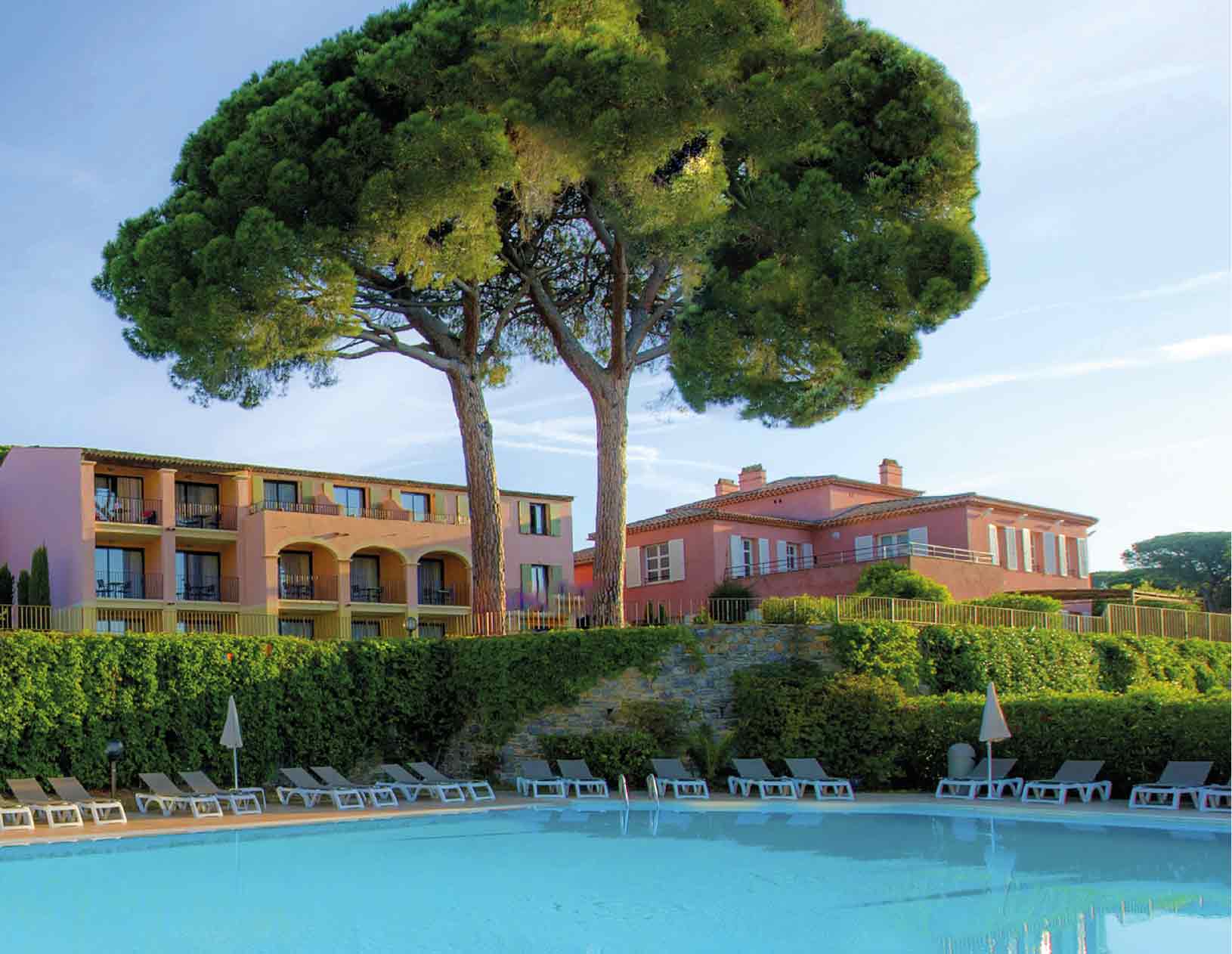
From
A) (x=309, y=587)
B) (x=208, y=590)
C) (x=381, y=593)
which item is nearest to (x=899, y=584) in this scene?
(x=381, y=593)

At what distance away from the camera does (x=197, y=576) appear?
37.6 meters

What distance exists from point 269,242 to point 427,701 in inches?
359

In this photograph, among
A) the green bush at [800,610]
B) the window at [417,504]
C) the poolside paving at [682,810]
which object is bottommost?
the poolside paving at [682,810]

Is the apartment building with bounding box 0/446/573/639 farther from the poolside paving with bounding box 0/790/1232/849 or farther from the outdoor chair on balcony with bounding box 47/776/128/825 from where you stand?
the poolside paving with bounding box 0/790/1232/849

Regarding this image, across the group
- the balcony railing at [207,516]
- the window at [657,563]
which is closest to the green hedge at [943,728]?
the window at [657,563]

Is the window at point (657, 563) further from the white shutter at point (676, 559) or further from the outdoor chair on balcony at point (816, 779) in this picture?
the outdoor chair on balcony at point (816, 779)

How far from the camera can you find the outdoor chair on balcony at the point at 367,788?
22.4 m

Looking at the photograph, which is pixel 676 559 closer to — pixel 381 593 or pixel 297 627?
pixel 381 593

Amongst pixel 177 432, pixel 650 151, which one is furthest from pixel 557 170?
pixel 177 432

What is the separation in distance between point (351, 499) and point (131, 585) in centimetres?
667

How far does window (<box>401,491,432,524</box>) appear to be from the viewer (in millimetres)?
40531

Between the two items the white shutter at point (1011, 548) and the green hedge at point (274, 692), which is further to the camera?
the white shutter at point (1011, 548)

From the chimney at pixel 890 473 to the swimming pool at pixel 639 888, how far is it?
98.6 feet

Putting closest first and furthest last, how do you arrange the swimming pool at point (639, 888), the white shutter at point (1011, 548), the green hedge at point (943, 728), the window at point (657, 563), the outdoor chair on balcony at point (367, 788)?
1. the swimming pool at point (639, 888)
2. the green hedge at point (943, 728)
3. the outdoor chair on balcony at point (367, 788)
4. the window at point (657, 563)
5. the white shutter at point (1011, 548)
